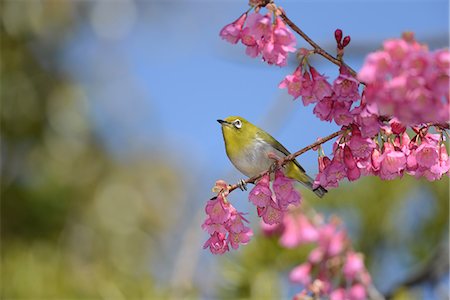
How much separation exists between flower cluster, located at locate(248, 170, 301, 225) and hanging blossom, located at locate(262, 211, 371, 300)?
0.54m

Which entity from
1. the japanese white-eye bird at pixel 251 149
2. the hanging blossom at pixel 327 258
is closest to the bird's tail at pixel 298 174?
the japanese white-eye bird at pixel 251 149

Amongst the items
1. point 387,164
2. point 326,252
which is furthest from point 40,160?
point 387,164

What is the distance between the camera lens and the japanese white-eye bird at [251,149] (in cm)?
133

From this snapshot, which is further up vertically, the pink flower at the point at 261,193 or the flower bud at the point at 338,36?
the flower bud at the point at 338,36

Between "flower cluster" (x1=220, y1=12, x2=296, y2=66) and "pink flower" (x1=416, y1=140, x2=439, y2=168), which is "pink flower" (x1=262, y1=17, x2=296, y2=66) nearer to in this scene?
"flower cluster" (x1=220, y1=12, x2=296, y2=66)

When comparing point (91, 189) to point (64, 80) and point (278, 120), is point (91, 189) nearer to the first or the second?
point (64, 80)

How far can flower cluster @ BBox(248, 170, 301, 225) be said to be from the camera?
1009 millimetres

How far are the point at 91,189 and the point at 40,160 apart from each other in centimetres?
34

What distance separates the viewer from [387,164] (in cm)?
94

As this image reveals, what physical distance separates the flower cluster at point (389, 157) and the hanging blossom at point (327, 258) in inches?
24.3

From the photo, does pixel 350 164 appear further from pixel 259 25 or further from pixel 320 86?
pixel 259 25

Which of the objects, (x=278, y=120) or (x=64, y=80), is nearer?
(x=278, y=120)

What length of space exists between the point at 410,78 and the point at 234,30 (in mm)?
292

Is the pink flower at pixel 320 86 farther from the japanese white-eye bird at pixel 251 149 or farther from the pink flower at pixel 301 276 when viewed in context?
the pink flower at pixel 301 276
